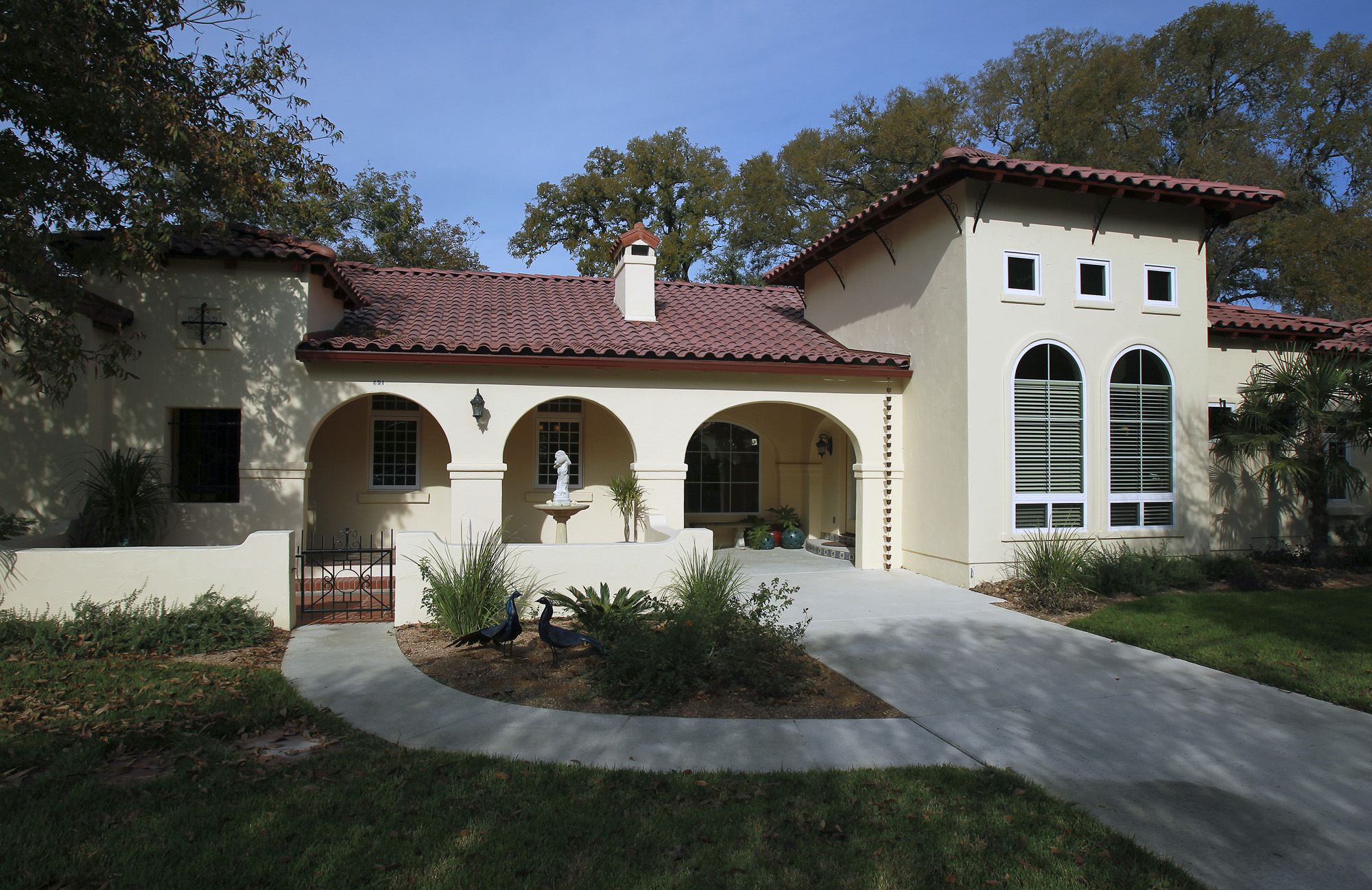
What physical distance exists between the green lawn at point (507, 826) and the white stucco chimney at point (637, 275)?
995 cm

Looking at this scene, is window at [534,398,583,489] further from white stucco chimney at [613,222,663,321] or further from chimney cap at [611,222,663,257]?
chimney cap at [611,222,663,257]

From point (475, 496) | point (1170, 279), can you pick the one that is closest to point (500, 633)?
point (475, 496)

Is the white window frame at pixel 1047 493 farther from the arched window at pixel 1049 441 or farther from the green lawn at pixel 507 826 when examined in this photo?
the green lawn at pixel 507 826

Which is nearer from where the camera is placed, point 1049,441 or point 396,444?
point 1049,441

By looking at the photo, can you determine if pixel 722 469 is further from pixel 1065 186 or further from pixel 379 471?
pixel 1065 186

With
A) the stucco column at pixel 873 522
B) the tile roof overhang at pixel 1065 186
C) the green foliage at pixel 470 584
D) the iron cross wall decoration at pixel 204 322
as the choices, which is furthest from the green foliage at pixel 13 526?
the tile roof overhang at pixel 1065 186

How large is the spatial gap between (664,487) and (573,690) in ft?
19.4

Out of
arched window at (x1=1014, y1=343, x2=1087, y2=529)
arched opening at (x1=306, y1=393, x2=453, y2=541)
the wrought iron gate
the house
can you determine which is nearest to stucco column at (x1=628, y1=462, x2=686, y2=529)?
the house

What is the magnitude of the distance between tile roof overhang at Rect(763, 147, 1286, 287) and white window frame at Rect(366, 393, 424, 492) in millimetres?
Answer: 7979

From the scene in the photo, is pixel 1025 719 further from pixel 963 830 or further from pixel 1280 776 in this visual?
pixel 963 830

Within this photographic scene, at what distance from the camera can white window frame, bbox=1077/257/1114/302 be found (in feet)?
38.1

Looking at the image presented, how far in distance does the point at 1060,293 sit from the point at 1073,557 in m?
3.83

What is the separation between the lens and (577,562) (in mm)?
9117

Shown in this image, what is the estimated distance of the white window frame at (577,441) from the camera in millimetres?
14367
